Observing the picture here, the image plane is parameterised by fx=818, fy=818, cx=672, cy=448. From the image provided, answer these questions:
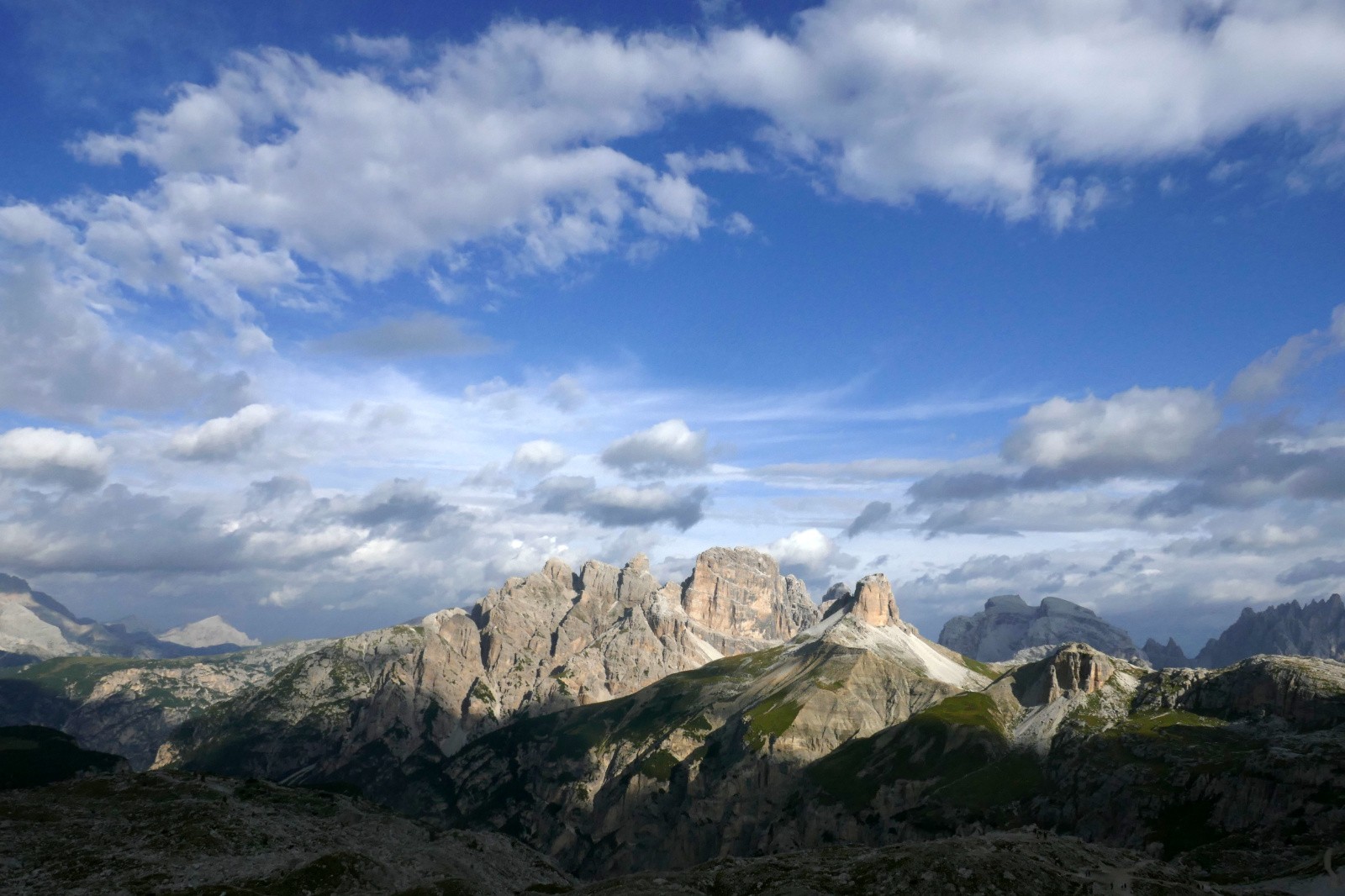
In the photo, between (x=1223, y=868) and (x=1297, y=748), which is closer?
(x=1223, y=868)

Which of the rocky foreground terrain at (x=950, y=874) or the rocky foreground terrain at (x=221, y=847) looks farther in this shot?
the rocky foreground terrain at (x=221, y=847)

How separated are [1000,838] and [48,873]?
12536 centimetres

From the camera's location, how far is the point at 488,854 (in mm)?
168750

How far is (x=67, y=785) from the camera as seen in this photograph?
15238 cm

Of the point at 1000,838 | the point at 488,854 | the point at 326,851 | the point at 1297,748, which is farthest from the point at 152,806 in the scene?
the point at 1297,748

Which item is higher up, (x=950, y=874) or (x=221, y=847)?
(x=950, y=874)

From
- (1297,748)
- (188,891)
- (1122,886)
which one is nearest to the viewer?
(1122,886)

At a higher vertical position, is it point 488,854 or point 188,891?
point 188,891

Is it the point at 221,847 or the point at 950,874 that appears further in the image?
the point at 221,847

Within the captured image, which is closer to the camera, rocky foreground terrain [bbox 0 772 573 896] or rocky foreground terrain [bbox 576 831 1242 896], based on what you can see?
rocky foreground terrain [bbox 576 831 1242 896]

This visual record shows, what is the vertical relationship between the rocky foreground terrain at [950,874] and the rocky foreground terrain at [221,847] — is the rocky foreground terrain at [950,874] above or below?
above

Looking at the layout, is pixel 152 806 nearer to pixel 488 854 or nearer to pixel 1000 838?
pixel 488 854

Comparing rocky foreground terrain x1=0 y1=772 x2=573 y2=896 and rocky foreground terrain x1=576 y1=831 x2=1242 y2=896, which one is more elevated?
rocky foreground terrain x1=576 y1=831 x2=1242 y2=896

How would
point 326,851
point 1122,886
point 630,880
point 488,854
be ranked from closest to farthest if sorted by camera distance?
1. point 1122,886
2. point 630,880
3. point 326,851
4. point 488,854
